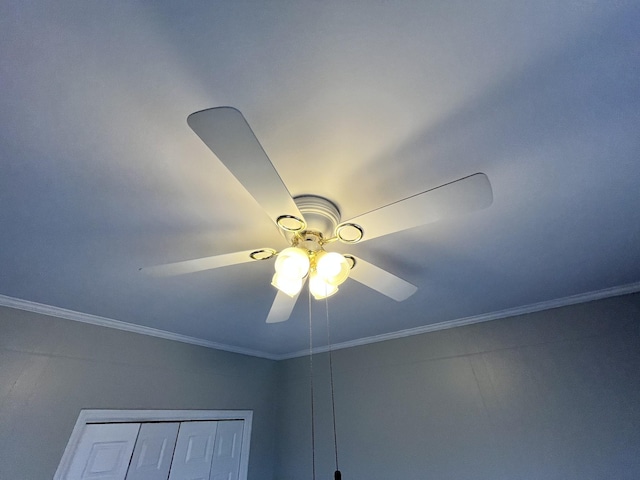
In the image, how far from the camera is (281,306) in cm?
129

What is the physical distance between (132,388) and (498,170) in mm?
2701

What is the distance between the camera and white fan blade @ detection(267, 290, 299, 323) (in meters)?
1.22

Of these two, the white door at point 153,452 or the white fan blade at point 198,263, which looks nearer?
the white fan blade at point 198,263

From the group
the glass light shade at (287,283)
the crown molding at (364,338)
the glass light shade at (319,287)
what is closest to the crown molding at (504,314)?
the crown molding at (364,338)

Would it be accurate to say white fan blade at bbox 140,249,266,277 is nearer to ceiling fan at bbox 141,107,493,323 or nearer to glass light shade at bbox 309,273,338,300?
ceiling fan at bbox 141,107,493,323

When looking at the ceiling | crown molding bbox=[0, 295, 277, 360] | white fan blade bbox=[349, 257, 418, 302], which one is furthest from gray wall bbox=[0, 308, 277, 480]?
white fan blade bbox=[349, 257, 418, 302]

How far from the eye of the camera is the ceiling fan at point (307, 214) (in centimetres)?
63

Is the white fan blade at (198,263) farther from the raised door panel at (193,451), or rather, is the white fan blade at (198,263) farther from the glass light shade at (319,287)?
the raised door panel at (193,451)

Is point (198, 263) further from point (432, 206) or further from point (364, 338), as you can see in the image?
point (364, 338)

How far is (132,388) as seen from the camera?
2168 mm

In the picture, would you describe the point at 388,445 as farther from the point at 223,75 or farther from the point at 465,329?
the point at 223,75

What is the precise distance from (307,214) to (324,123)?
0.34 meters

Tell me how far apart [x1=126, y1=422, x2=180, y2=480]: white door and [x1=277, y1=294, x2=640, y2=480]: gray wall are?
46.5 inches

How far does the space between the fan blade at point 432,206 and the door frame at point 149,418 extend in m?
2.30
